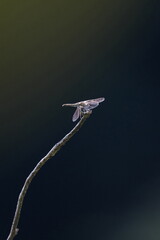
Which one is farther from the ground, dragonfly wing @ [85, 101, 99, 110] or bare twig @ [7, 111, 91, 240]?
dragonfly wing @ [85, 101, 99, 110]

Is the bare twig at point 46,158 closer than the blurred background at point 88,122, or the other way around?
the bare twig at point 46,158

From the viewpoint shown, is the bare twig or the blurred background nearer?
the bare twig

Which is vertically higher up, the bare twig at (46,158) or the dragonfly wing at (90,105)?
the dragonfly wing at (90,105)

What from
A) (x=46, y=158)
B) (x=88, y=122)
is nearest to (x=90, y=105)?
(x=46, y=158)

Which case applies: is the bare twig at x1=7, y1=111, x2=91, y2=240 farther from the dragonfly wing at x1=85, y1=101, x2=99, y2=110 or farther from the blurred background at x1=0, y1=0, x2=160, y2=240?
the blurred background at x1=0, y1=0, x2=160, y2=240

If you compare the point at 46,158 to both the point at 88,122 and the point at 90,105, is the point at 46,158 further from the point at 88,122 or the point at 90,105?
the point at 88,122

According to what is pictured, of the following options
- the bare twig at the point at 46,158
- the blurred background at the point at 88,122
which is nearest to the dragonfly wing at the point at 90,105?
the bare twig at the point at 46,158

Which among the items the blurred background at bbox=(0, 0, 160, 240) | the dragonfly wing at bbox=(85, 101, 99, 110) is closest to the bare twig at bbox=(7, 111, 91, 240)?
the dragonfly wing at bbox=(85, 101, 99, 110)

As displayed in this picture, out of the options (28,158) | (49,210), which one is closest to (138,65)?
(28,158)

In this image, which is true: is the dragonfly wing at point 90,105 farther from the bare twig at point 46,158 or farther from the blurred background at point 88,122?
the blurred background at point 88,122
